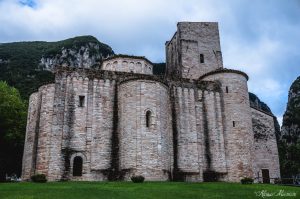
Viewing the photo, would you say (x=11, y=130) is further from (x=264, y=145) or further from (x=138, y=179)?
(x=264, y=145)

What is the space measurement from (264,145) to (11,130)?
2571 cm

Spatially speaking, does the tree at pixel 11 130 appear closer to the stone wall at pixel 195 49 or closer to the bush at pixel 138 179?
the bush at pixel 138 179

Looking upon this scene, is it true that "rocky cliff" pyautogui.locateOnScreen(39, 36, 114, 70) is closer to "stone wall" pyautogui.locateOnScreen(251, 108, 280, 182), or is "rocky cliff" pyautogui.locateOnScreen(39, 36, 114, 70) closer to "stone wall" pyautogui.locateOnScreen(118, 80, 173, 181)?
"stone wall" pyautogui.locateOnScreen(251, 108, 280, 182)

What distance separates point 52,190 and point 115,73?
14.1 m

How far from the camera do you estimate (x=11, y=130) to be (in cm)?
3569

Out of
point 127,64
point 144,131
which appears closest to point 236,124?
point 144,131

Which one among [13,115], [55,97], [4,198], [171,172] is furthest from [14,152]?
[4,198]

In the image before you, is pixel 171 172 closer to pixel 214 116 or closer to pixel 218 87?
pixel 214 116

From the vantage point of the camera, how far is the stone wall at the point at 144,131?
2617 cm

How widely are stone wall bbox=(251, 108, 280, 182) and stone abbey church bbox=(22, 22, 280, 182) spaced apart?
0.51ft

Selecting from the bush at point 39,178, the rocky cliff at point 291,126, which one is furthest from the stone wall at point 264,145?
the rocky cliff at point 291,126

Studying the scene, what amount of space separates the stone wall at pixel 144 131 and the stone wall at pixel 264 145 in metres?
11.2

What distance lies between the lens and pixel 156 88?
28.8 meters

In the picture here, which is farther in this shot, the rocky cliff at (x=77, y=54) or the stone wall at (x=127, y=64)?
the rocky cliff at (x=77, y=54)
